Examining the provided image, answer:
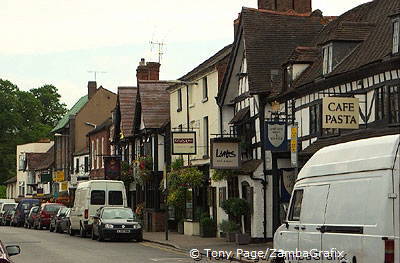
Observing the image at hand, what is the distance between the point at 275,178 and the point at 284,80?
12.5ft

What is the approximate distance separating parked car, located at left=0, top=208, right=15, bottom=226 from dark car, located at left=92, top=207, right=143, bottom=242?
31008 mm

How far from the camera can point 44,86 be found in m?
109

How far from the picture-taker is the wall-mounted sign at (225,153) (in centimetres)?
3394

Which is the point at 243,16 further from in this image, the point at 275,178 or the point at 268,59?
the point at 275,178

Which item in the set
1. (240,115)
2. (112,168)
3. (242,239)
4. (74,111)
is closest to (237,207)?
(242,239)

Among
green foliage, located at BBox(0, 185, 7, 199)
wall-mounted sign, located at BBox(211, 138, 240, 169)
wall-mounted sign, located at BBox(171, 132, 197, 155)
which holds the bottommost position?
green foliage, located at BBox(0, 185, 7, 199)

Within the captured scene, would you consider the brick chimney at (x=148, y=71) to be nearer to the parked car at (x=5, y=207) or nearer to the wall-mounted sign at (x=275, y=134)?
the parked car at (x=5, y=207)

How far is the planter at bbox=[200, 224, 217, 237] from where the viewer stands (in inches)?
1532

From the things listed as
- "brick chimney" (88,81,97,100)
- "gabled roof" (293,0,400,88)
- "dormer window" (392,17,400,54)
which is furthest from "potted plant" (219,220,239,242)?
"brick chimney" (88,81,97,100)

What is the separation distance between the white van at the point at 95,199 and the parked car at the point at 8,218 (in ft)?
85.5

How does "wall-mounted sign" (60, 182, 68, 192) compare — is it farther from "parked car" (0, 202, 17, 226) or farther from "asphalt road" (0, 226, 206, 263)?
"asphalt road" (0, 226, 206, 263)

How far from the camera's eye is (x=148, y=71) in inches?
2323

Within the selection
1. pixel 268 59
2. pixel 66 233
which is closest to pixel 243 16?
pixel 268 59

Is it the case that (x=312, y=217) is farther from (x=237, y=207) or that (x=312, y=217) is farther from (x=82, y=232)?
(x=82, y=232)
